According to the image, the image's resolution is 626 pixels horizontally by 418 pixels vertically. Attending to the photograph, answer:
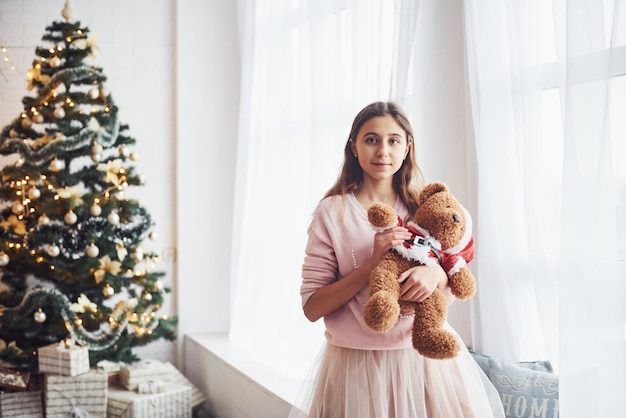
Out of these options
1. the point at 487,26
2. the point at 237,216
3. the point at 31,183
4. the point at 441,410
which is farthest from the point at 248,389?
the point at 487,26

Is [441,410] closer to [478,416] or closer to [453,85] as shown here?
[478,416]


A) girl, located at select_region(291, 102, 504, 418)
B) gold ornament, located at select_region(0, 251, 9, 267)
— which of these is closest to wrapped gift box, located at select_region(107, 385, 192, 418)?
gold ornament, located at select_region(0, 251, 9, 267)

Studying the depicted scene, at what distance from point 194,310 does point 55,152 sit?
141 centimetres

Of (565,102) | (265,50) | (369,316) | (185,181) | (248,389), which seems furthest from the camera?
(185,181)

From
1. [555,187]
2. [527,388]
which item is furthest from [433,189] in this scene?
[527,388]

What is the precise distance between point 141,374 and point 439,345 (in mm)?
2394

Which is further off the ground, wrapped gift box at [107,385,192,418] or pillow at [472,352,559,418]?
pillow at [472,352,559,418]

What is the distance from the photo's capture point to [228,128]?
4.19 metres

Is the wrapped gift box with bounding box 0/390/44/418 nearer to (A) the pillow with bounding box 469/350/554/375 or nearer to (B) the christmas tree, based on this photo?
(B) the christmas tree

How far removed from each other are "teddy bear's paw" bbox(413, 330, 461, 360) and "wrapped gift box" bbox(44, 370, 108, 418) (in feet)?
7.48

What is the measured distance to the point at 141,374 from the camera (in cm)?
338

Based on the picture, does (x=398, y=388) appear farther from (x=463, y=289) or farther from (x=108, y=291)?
(x=108, y=291)

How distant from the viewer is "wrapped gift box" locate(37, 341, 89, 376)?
3.13 m

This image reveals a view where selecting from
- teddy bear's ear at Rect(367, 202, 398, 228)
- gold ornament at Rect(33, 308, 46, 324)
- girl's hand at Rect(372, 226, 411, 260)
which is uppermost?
teddy bear's ear at Rect(367, 202, 398, 228)
